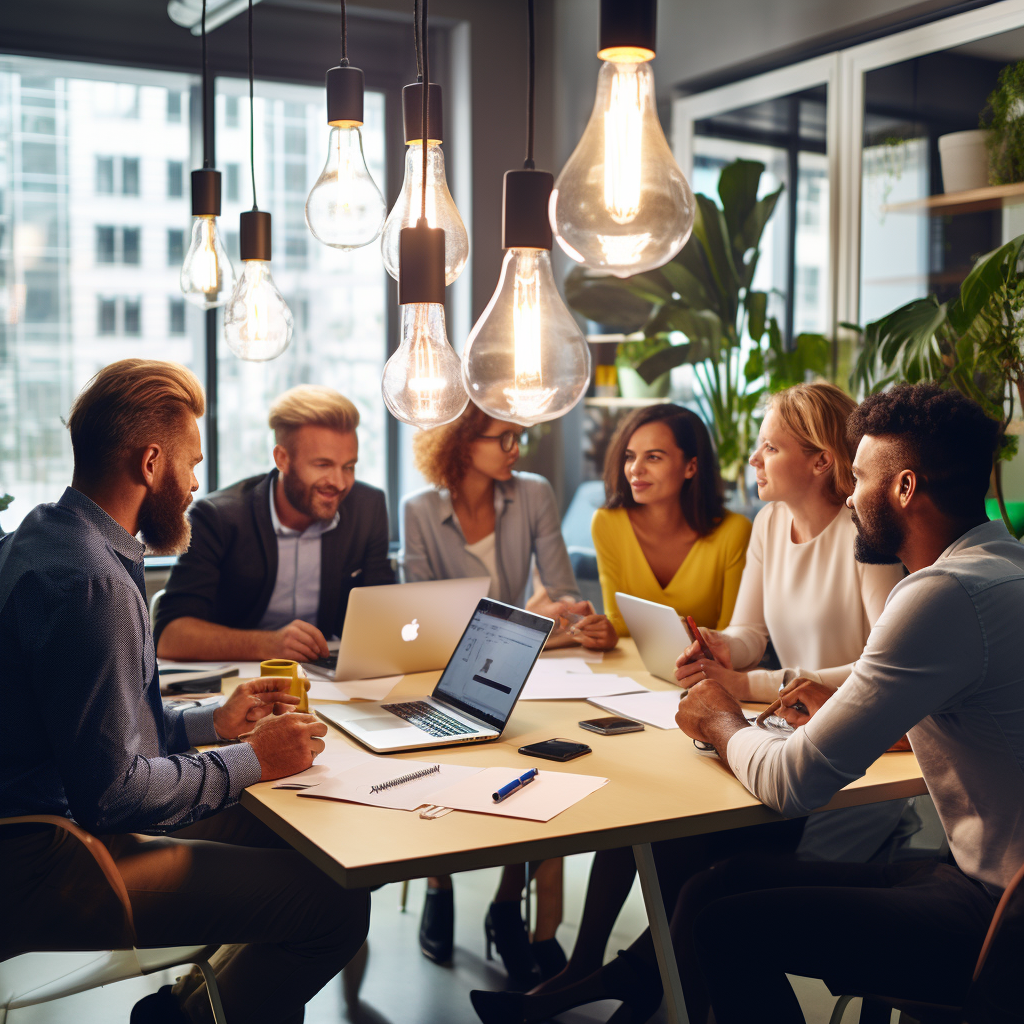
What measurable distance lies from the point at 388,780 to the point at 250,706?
1.21 feet

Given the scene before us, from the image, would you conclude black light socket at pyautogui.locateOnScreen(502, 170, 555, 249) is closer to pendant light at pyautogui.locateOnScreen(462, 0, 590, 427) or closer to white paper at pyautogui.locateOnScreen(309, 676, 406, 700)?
pendant light at pyautogui.locateOnScreen(462, 0, 590, 427)

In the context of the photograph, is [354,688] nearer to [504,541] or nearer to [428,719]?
[428,719]

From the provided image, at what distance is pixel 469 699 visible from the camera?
2104 mm

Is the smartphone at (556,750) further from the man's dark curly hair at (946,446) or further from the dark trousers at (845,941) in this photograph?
the man's dark curly hair at (946,446)

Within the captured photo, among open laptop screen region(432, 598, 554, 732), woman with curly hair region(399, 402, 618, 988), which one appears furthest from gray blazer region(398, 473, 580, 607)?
open laptop screen region(432, 598, 554, 732)

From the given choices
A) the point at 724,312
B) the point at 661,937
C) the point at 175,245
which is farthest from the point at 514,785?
the point at 175,245

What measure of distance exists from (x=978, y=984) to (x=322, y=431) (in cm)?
197

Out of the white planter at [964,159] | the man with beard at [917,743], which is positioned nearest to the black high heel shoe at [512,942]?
the man with beard at [917,743]

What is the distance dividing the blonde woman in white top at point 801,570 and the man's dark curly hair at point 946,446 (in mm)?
560

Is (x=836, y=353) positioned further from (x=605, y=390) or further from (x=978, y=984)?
(x=978, y=984)

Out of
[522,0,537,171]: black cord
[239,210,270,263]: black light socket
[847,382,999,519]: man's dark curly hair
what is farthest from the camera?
[239,210,270,263]: black light socket

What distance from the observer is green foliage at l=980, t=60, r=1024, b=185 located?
3238 millimetres

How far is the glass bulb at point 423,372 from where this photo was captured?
1697mm

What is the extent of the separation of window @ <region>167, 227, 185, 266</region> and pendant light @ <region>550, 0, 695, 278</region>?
369cm
